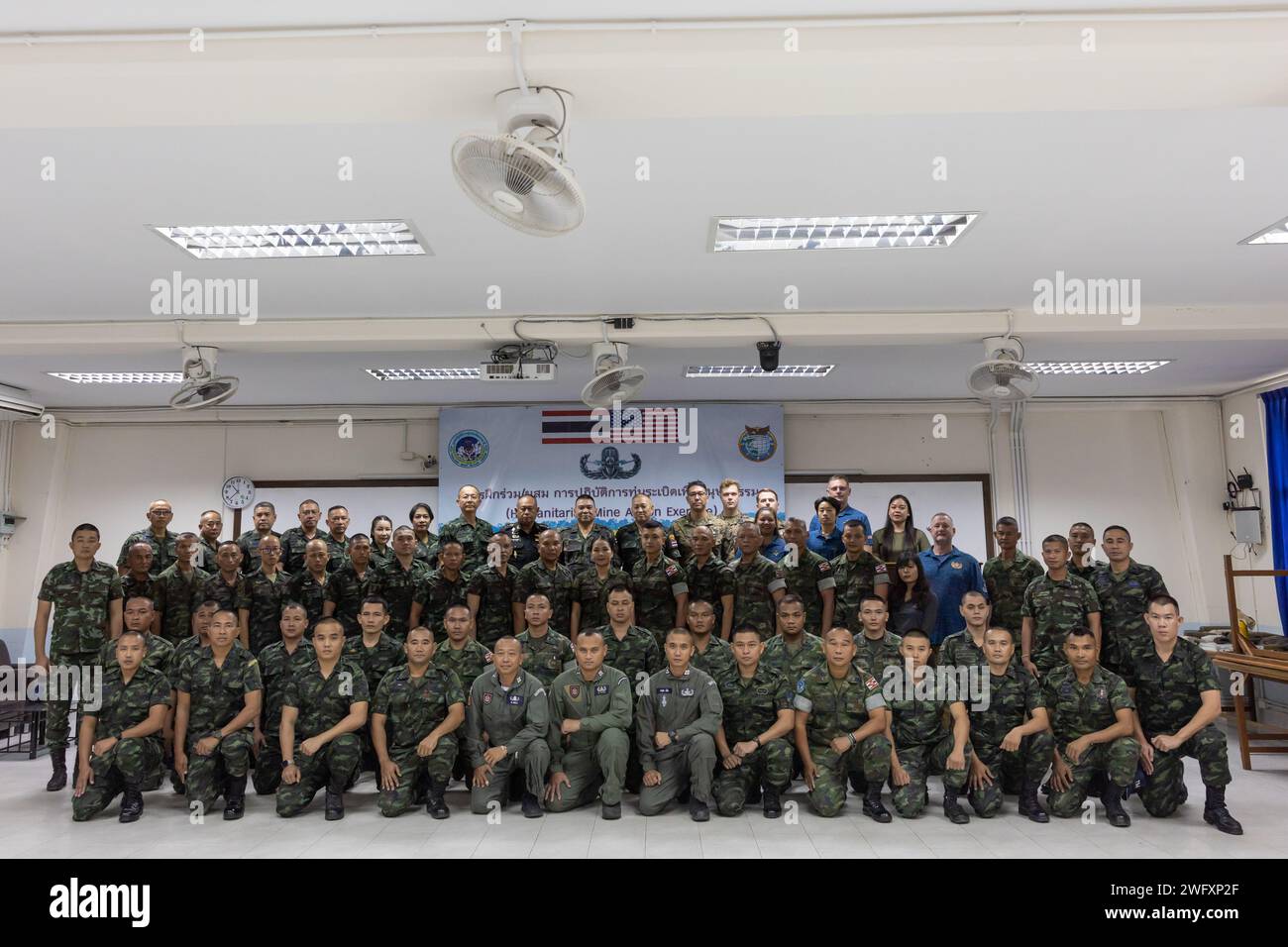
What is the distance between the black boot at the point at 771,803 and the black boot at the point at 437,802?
5.83ft

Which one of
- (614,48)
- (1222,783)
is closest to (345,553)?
(614,48)

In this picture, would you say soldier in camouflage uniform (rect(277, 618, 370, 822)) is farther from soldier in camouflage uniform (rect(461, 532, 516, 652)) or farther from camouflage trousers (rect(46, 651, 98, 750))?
camouflage trousers (rect(46, 651, 98, 750))

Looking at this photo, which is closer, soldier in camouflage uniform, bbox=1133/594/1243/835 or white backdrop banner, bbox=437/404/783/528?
soldier in camouflage uniform, bbox=1133/594/1243/835

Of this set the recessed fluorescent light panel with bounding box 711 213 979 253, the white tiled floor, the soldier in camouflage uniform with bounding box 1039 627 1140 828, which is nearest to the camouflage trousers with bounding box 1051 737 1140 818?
the soldier in camouflage uniform with bounding box 1039 627 1140 828

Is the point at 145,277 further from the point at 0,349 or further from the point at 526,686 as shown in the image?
the point at 526,686

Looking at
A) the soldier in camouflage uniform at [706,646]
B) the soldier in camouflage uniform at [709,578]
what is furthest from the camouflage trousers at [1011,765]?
the soldier in camouflage uniform at [709,578]

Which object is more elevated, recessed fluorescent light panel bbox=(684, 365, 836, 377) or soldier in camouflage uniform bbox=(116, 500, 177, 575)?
recessed fluorescent light panel bbox=(684, 365, 836, 377)

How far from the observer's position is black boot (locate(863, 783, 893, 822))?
4770 millimetres

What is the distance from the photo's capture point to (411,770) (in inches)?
197

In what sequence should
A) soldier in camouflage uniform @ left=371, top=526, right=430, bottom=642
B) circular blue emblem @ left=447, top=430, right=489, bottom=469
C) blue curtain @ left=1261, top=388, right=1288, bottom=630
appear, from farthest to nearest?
circular blue emblem @ left=447, top=430, right=489, bottom=469 < blue curtain @ left=1261, top=388, right=1288, bottom=630 < soldier in camouflage uniform @ left=371, top=526, right=430, bottom=642

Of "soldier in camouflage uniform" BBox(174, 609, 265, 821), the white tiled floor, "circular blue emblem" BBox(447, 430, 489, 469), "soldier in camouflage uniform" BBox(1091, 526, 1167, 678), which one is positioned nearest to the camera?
the white tiled floor

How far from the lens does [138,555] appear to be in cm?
621

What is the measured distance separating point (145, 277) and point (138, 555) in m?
2.02

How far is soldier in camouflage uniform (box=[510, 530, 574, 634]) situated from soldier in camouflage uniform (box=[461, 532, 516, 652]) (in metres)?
0.08
